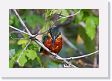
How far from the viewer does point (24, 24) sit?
12075 centimetres

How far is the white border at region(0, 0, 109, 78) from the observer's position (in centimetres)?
12075

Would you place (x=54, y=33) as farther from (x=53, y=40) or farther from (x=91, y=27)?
(x=91, y=27)

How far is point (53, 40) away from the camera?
12075 cm

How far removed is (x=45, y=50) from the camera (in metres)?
121

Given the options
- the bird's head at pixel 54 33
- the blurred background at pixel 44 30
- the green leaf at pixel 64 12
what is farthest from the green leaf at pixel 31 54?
the green leaf at pixel 64 12

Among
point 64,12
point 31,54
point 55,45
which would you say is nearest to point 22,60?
point 31,54

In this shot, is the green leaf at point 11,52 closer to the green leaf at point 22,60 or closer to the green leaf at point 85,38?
the green leaf at point 22,60
